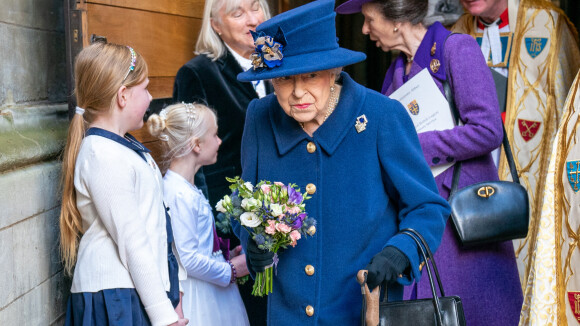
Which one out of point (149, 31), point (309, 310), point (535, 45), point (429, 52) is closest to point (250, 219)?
point (309, 310)

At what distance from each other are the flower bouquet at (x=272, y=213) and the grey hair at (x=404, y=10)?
1.44 m

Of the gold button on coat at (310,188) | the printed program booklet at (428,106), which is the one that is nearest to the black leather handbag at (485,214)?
the printed program booklet at (428,106)

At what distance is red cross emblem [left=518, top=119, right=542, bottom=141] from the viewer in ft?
15.4

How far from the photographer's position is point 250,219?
254cm

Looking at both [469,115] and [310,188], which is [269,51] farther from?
[469,115]

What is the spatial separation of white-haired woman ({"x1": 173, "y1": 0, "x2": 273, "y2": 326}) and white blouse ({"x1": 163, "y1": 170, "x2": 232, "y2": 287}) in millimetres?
552

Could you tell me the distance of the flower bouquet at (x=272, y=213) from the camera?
8.18 feet

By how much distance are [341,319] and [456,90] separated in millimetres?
1352

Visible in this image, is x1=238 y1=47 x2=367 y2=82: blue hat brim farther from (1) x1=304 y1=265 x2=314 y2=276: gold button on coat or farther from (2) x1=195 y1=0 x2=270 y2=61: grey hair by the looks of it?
(2) x1=195 y1=0 x2=270 y2=61: grey hair

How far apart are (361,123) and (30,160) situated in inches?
47.9

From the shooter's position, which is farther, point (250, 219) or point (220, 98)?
point (220, 98)

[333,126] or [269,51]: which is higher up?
[269,51]

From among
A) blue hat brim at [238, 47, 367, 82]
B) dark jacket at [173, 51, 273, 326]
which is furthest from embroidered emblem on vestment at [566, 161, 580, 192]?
dark jacket at [173, 51, 273, 326]

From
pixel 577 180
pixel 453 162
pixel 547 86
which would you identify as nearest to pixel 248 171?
pixel 453 162
